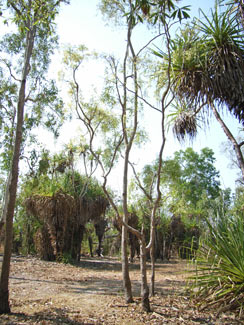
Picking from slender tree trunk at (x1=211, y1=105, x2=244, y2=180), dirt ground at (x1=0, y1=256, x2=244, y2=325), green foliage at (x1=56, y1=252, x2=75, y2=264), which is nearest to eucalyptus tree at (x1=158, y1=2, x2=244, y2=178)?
slender tree trunk at (x1=211, y1=105, x2=244, y2=180)

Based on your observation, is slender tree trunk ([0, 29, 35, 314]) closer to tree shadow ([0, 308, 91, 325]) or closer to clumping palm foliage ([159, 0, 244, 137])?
→ tree shadow ([0, 308, 91, 325])

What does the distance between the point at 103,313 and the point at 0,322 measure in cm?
175

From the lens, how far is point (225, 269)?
5219 millimetres

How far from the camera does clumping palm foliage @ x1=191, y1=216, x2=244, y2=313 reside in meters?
5.00

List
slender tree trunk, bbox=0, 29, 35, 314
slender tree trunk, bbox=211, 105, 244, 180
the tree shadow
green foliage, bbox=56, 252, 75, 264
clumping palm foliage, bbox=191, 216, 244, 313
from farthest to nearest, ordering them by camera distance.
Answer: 1. green foliage, bbox=56, 252, 75, 264
2. slender tree trunk, bbox=211, 105, 244, 180
3. clumping palm foliage, bbox=191, 216, 244, 313
4. slender tree trunk, bbox=0, 29, 35, 314
5. the tree shadow

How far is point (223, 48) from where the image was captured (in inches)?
255

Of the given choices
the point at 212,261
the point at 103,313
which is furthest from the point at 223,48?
the point at 103,313

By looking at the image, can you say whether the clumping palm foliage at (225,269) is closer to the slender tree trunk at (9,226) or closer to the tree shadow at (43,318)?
the tree shadow at (43,318)

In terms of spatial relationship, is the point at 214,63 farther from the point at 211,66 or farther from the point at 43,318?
the point at 43,318

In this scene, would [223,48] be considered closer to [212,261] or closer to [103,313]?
[212,261]

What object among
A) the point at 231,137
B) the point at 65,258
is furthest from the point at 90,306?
the point at 65,258

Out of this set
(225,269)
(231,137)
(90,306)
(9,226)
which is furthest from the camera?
(231,137)

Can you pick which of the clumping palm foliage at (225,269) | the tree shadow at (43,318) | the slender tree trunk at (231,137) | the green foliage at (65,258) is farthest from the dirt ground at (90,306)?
the green foliage at (65,258)

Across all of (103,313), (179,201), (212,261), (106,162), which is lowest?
(103,313)
